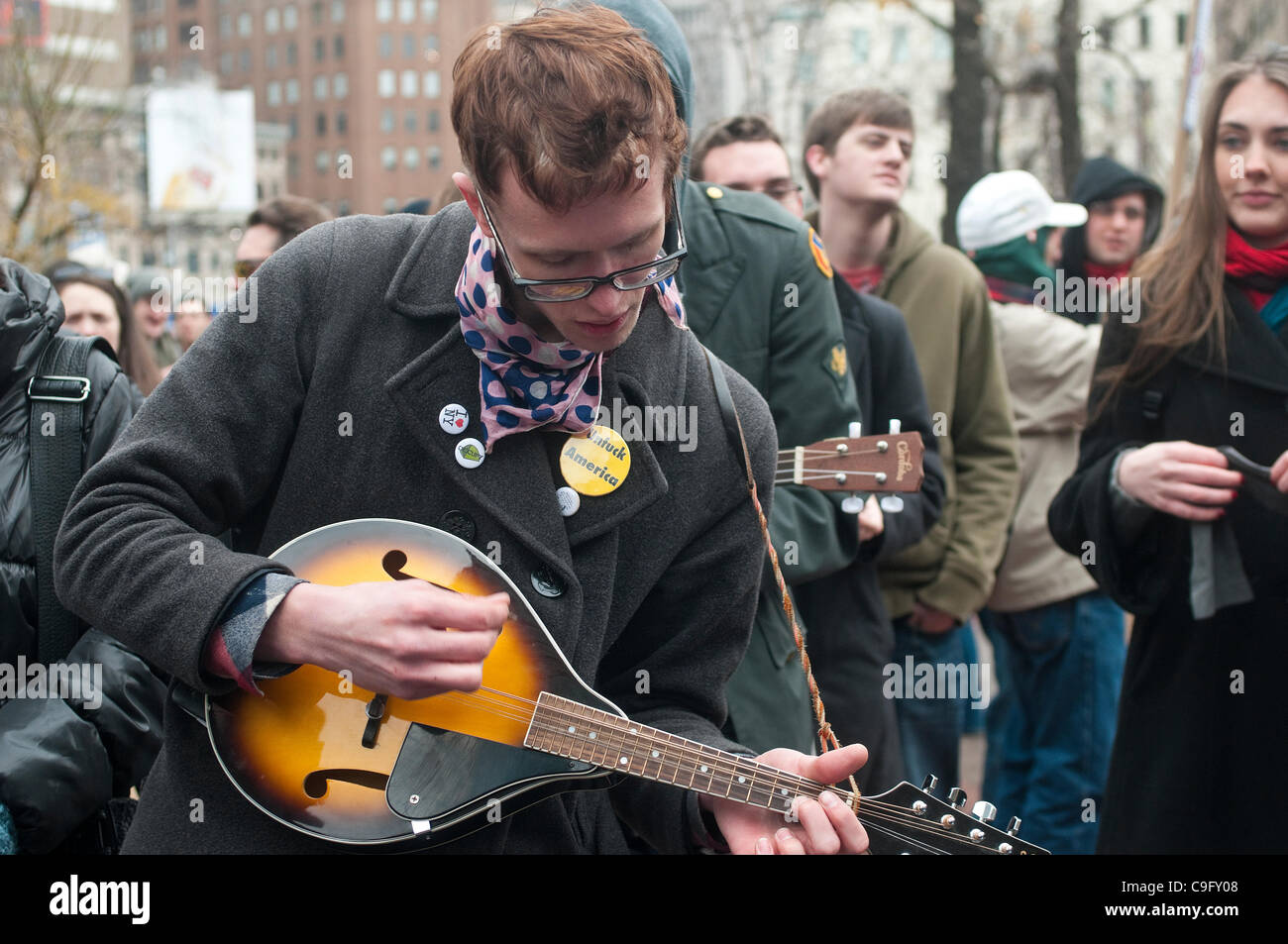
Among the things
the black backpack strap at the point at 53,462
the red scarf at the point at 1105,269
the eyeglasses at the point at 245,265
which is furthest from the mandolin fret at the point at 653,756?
the red scarf at the point at 1105,269

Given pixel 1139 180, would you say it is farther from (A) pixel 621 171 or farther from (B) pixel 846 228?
(A) pixel 621 171

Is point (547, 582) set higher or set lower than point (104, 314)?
lower

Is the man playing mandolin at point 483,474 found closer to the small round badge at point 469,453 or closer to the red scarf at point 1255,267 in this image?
the small round badge at point 469,453

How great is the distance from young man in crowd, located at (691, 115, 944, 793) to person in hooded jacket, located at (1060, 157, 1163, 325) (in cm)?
235

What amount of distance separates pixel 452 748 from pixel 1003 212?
4528 millimetres

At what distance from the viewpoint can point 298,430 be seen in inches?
90.8

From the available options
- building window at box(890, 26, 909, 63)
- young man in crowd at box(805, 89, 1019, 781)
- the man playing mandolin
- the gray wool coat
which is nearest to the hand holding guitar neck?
the man playing mandolin

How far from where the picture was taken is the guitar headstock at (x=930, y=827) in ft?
7.78

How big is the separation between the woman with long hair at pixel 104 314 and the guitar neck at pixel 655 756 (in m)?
3.59

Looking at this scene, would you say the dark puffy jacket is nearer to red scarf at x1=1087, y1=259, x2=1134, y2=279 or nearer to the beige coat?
the beige coat

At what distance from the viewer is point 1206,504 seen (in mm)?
3559

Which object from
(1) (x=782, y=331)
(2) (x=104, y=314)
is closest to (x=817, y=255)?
(1) (x=782, y=331)

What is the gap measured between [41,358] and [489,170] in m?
1.23

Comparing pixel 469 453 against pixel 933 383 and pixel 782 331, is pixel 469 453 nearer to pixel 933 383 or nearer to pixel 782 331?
pixel 782 331
